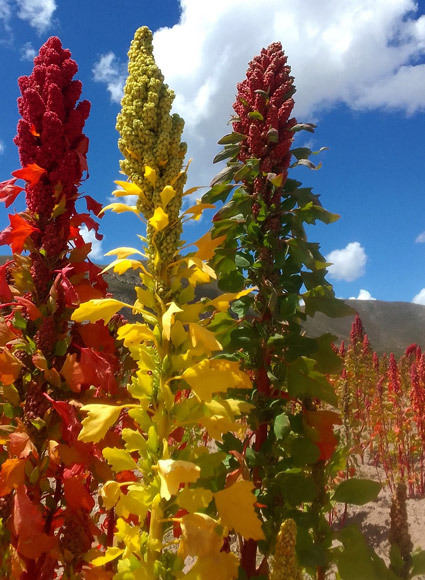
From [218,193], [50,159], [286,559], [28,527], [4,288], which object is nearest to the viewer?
[286,559]

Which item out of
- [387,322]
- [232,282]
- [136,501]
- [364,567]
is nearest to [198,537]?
[136,501]

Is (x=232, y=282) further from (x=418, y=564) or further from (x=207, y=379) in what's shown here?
(x=418, y=564)

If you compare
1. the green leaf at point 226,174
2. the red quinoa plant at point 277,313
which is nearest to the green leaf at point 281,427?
the red quinoa plant at point 277,313

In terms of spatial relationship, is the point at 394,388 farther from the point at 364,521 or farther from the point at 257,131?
the point at 257,131

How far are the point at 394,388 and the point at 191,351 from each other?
23.3 ft

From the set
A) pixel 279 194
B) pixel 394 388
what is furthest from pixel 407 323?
pixel 279 194

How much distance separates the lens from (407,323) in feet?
245

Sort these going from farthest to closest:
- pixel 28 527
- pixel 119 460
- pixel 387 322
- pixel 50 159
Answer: pixel 387 322 → pixel 50 159 → pixel 28 527 → pixel 119 460

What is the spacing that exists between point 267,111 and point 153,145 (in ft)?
3.50

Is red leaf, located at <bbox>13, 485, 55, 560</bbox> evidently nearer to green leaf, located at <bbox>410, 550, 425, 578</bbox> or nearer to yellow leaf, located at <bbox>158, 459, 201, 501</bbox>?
yellow leaf, located at <bbox>158, 459, 201, 501</bbox>

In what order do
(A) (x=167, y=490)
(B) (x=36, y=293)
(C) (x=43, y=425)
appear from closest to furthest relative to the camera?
(A) (x=167, y=490) < (C) (x=43, y=425) < (B) (x=36, y=293)

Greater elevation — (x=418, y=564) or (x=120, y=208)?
(x=120, y=208)

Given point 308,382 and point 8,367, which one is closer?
point 8,367

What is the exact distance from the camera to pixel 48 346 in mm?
1710
